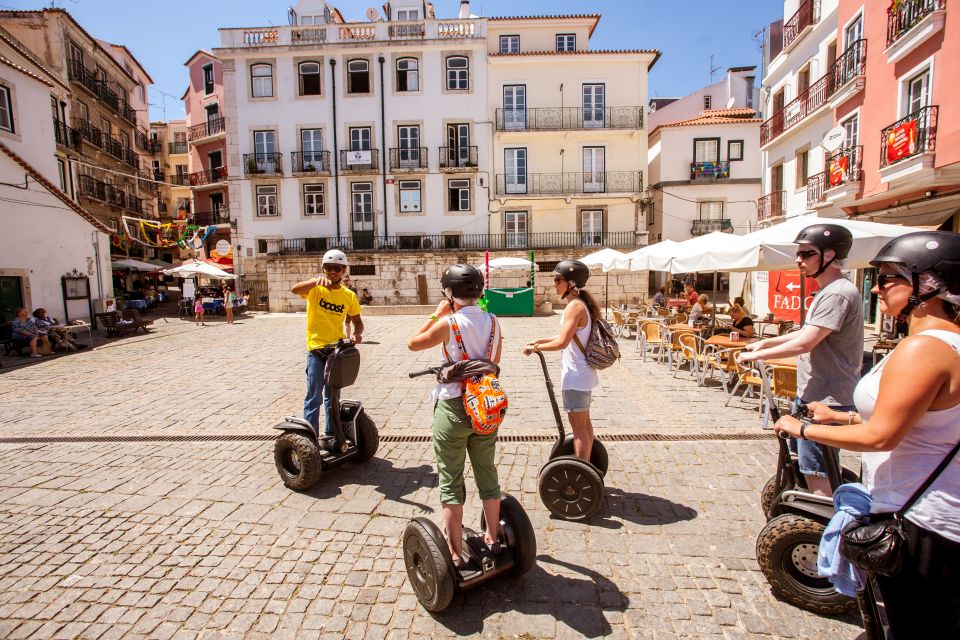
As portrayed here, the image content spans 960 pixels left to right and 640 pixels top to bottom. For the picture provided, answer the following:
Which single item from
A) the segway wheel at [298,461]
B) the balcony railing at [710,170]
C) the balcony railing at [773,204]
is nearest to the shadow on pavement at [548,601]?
the segway wheel at [298,461]

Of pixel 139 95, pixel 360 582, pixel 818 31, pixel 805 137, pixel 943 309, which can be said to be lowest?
pixel 360 582

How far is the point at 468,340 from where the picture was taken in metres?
2.64

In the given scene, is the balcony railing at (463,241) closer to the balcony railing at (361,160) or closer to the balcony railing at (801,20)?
the balcony railing at (361,160)

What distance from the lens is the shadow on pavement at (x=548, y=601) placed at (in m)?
2.59

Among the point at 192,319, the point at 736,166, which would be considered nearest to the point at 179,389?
the point at 192,319

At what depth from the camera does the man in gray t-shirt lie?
2828 mm

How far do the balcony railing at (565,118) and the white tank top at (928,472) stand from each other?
87.8 ft

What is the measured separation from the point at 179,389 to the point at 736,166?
28787 millimetres

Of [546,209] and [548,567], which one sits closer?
[548,567]

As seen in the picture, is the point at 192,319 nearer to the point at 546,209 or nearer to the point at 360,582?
the point at 546,209

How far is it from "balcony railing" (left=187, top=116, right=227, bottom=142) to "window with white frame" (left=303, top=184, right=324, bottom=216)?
36.8 feet

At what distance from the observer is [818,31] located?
1560 centimetres

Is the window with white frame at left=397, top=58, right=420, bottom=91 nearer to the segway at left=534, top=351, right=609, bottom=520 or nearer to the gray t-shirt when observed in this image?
the segway at left=534, top=351, right=609, bottom=520

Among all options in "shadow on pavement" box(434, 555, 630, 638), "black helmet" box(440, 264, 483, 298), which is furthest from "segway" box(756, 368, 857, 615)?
"black helmet" box(440, 264, 483, 298)
